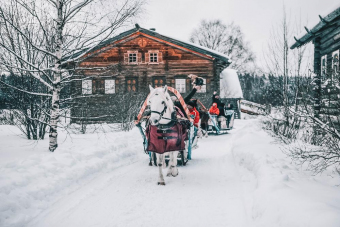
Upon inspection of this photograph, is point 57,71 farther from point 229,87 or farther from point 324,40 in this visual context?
point 229,87

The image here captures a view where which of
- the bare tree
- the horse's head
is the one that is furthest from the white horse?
the bare tree

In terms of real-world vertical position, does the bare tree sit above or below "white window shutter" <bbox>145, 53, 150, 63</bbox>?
above

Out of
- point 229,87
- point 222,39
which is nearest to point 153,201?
point 229,87

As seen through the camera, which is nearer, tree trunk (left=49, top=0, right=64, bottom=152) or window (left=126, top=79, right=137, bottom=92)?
tree trunk (left=49, top=0, right=64, bottom=152)

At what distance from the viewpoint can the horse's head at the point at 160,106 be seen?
5031 mm

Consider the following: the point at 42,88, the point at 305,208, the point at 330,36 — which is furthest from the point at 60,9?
the point at 330,36

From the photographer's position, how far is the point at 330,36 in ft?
30.7

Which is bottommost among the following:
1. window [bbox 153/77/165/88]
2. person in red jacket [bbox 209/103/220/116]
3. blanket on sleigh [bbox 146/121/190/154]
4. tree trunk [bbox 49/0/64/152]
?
blanket on sleigh [bbox 146/121/190/154]

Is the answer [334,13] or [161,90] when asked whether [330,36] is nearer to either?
[334,13]

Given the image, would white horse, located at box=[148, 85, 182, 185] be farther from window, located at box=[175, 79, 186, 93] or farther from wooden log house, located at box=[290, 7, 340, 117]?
window, located at box=[175, 79, 186, 93]

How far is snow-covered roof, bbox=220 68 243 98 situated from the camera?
27.5m

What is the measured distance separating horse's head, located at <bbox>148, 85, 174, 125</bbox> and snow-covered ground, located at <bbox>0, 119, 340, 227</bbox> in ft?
4.18

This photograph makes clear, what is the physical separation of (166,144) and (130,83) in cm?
1746

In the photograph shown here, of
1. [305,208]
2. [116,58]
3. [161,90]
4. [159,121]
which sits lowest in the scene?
[305,208]
